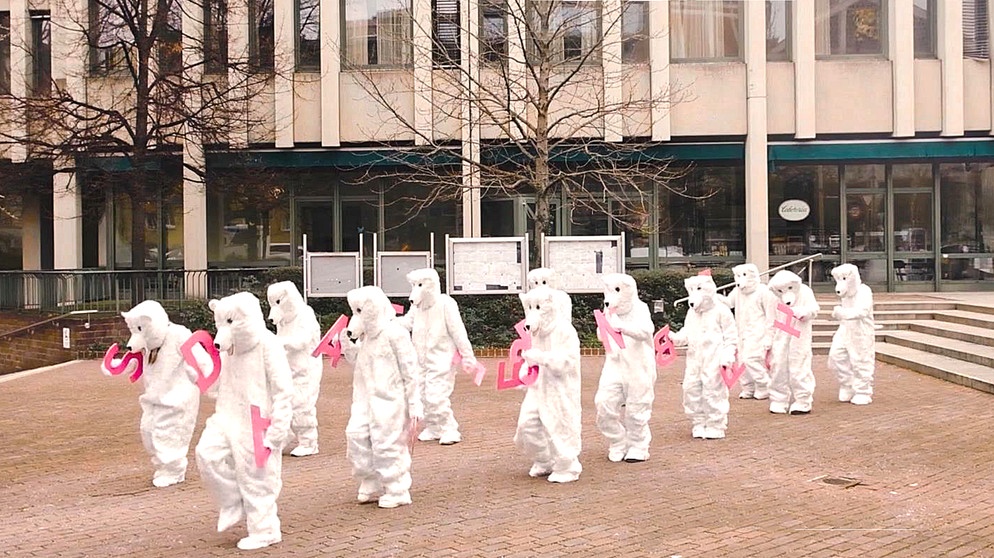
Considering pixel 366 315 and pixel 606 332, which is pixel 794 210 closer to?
pixel 606 332

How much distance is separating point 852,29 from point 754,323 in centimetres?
1366

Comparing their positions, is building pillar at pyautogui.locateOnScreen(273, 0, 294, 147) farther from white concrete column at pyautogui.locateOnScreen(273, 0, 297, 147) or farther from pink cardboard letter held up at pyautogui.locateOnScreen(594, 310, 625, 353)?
pink cardboard letter held up at pyautogui.locateOnScreen(594, 310, 625, 353)

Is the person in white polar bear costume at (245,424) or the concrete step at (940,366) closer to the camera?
the person in white polar bear costume at (245,424)

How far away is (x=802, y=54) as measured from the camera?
76.4ft

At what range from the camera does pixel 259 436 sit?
22.6 ft

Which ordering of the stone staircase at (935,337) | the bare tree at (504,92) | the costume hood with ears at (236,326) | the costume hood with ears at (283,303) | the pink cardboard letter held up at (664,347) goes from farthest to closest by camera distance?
the bare tree at (504,92) → the stone staircase at (935,337) → the costume hood with ears at (283,303) → the pink cardboard letter held up at (664,347) → the costume hood with ears at (236,326)

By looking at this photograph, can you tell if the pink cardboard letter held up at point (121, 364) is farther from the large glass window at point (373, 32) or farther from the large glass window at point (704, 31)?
the large glass window at point (704, 31)

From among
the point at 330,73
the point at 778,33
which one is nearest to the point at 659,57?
the point at 778,33

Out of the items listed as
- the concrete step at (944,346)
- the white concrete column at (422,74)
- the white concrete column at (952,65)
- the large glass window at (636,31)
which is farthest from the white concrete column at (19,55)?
the white concrete column at (952,65)

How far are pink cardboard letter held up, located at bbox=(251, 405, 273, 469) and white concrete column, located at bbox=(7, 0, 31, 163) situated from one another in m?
18.9

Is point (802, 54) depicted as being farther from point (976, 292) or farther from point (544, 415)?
point (544, 415)

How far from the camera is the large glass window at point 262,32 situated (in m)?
23.5

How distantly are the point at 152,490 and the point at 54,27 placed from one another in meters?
18.0

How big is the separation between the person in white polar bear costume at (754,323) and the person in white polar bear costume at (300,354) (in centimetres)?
525
